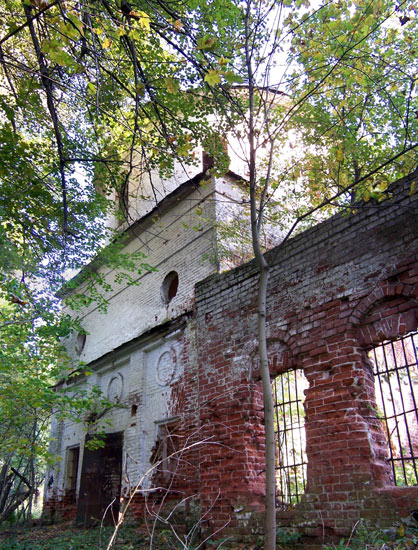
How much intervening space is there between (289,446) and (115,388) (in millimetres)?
4266

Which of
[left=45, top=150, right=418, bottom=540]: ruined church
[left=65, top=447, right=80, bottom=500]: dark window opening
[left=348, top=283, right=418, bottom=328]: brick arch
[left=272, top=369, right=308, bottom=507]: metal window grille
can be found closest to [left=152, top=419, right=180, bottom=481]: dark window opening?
[left=45, top=150, right=418, bottom=540]: ruined church

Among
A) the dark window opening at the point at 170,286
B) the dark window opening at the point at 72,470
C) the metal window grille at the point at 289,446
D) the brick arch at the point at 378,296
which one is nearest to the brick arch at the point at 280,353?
the metal window grille at the point at 289,446

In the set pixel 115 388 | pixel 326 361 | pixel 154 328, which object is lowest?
pixel 326 361

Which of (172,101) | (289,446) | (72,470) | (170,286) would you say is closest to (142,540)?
(289,446)

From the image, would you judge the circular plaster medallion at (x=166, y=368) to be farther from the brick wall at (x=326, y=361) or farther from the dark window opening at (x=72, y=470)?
the dark window opening at (x=72, y=470)

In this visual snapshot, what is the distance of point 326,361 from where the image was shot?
17.6ft

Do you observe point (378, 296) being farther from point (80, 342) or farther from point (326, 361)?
point (80, 342)

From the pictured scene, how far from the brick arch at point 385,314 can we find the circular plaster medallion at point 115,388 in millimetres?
6519

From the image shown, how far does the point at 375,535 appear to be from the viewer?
13.5 feet

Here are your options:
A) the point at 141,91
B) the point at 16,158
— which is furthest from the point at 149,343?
the point at 141,91

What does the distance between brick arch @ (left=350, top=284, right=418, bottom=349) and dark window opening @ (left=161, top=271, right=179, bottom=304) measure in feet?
17.0

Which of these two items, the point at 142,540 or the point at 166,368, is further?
the point at 166,368

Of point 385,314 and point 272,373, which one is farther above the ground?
point 385,314

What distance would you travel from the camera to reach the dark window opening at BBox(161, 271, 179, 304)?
385 inches
